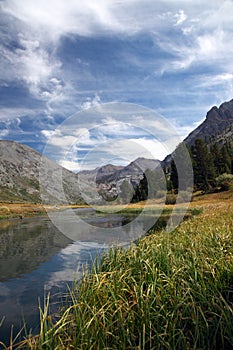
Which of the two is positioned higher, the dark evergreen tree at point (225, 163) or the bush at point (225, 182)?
the dark evergreen tree at point (225, 163)

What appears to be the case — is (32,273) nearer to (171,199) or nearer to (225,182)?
(171,199)

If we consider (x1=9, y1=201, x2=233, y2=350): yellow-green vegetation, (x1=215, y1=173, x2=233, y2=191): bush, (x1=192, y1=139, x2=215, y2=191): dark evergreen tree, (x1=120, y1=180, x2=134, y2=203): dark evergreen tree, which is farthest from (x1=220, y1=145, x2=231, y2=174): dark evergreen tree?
(x1=9, y1=201, x2=233, y2=350): yellow-green vegetation

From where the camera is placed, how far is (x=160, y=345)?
496 centimetres

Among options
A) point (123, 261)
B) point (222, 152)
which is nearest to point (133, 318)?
point (123, 261)

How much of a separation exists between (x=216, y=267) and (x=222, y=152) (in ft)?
257

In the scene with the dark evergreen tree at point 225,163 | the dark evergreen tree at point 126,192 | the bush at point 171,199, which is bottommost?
the bush at point 171,199

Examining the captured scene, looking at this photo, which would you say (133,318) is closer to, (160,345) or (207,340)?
(160,345)

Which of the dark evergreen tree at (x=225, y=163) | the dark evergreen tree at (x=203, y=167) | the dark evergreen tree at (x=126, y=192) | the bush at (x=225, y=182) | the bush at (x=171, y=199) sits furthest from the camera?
the dark evergreen tree at (x=126, y=192)

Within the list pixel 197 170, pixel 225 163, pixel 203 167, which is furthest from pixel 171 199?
pixel 225 163

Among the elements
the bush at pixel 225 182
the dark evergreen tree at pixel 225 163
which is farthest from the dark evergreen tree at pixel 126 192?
the bush at pixel 225 182

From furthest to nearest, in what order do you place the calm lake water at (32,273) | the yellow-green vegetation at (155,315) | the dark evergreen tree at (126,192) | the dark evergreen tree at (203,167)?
the dark evergreen tree at (126,192) < the dark evergreen tree at (203,167) < the calm lake water at (32,273) < the yellow-green vegetation at (155,315)

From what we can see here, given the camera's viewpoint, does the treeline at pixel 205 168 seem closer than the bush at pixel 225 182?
No

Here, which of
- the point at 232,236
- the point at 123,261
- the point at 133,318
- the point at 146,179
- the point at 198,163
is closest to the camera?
the point at 133,318

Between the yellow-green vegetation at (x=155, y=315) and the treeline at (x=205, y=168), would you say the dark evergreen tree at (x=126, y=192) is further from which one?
the yellow-green vegetation at (x=155, y=315)
